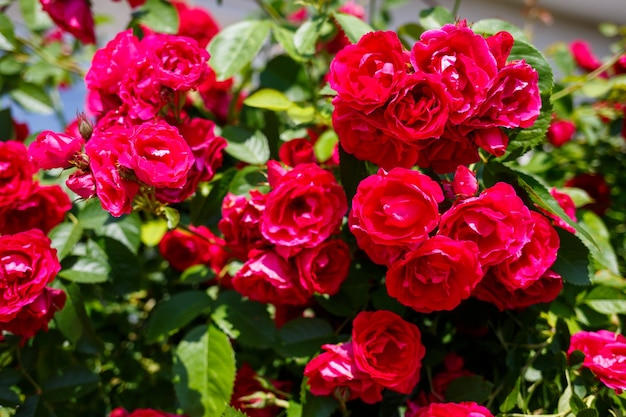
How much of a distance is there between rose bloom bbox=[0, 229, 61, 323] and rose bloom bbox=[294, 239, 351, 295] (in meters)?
0.30

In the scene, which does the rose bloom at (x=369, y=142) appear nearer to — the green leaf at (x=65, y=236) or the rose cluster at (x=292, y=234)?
the rose cluster at (x=292, y=234)

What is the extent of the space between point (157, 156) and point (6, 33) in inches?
27.6

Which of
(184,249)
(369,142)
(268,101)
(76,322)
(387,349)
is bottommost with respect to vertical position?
(184,249)

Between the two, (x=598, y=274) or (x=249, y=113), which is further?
(x=249, y=113)

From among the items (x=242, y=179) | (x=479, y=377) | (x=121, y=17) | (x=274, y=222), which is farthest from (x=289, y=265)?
(x=121, y=17)

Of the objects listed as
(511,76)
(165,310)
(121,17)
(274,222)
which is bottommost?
(121,17)

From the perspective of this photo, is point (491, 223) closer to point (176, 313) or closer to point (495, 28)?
point (495, 28)

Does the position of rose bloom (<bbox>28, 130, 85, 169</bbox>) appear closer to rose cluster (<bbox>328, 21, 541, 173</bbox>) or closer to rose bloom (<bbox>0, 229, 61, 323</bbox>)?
rose bloom (<bbox>0, 229, 61, 323</bbox>)

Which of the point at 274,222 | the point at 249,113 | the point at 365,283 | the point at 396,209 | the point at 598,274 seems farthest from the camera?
the point at 249,113

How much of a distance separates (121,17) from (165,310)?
2630mm

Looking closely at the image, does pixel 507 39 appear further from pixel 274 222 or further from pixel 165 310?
pixel 165 310

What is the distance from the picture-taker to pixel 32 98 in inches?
49.6

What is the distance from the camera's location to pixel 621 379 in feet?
2.09

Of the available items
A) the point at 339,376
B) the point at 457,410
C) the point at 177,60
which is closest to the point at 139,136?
the point at 177,60
